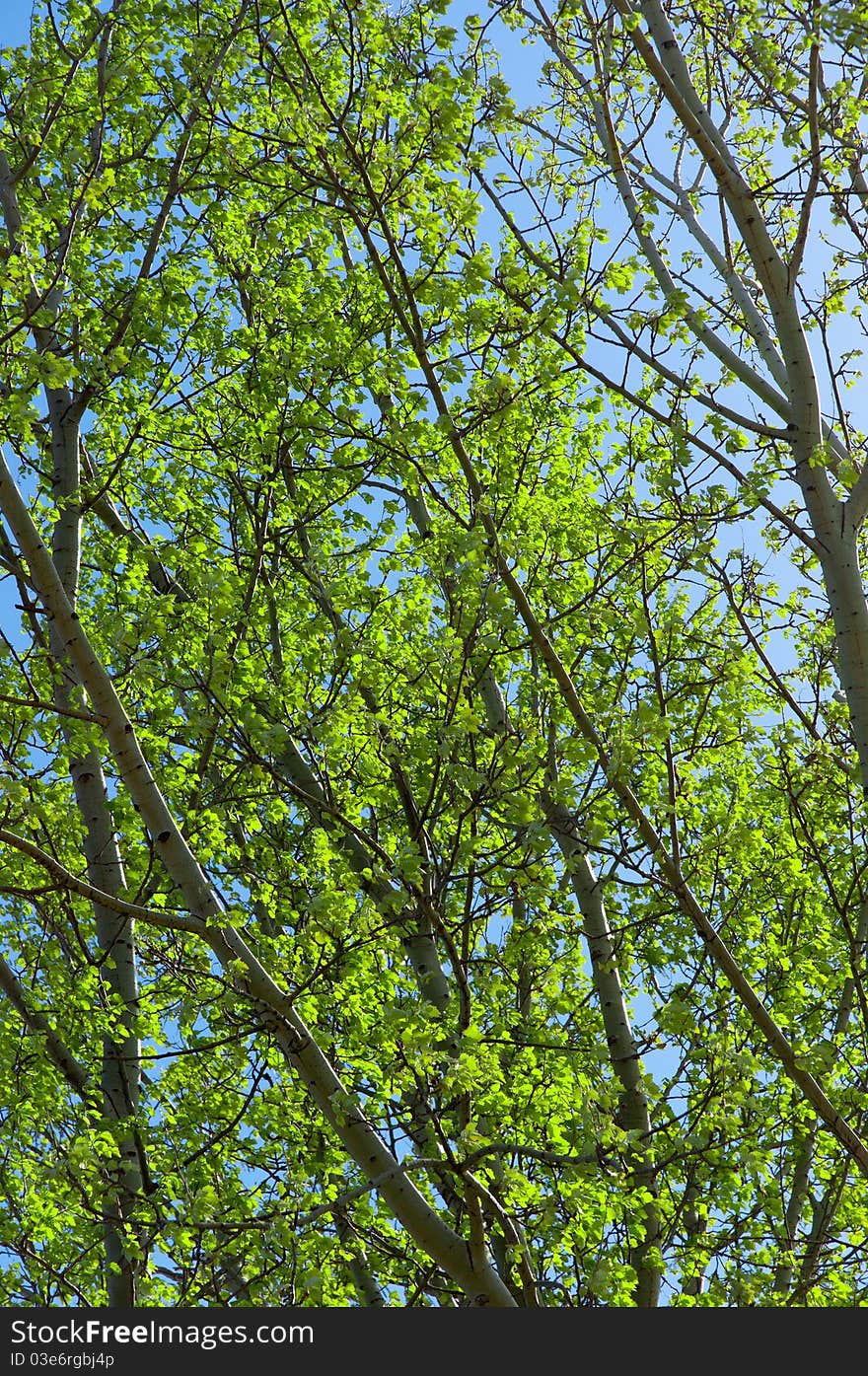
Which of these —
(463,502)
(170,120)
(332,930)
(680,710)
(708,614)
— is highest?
(170,120)

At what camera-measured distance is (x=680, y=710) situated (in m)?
6.21

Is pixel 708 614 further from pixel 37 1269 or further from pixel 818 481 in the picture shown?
pixel 37 1269

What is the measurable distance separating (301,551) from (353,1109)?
189 inches

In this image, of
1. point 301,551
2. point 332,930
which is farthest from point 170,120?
point 332,930

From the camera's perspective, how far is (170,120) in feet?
32.0

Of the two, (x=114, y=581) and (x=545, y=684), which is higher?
(x=114, y=581)

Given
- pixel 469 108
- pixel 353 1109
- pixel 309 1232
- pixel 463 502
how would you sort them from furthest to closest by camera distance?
1. pixel 463 502
2. pixel 469 108
3. pixel 309 1232
4. pixel 353 1109

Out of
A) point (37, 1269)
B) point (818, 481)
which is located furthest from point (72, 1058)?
point (818, 481)

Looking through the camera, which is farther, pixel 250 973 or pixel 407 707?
pixel 407 707

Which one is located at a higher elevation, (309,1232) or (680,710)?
(680,710)

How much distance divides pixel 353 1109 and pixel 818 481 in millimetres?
3853

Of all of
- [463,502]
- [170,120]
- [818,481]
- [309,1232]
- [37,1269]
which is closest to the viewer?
[309,1232]

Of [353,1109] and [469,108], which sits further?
[469,108]

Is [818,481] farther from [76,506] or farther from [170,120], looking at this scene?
[170,120]
